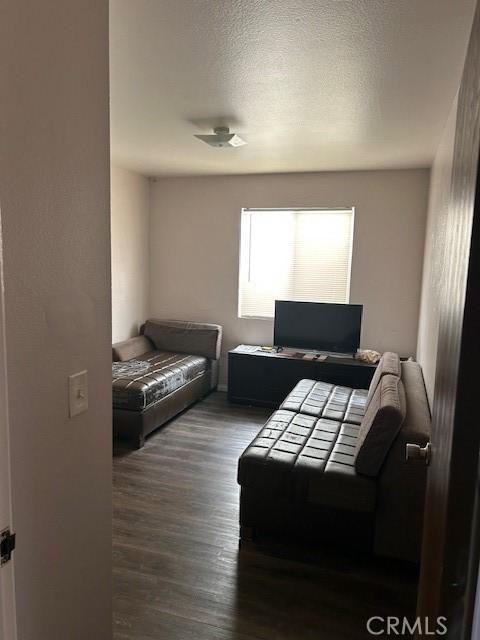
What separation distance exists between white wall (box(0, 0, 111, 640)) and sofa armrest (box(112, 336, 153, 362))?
308 cm

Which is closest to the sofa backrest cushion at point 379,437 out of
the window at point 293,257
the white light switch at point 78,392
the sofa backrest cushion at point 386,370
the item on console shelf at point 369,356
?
the sofa backrest cushion at point 386,370

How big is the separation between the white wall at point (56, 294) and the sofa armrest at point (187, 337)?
3607 mm

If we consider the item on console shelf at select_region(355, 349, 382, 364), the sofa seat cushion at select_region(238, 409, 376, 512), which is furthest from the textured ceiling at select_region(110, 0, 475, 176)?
the sofa seat cushion at select_region(238, 409, 376, 512)

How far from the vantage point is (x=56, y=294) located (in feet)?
3.75

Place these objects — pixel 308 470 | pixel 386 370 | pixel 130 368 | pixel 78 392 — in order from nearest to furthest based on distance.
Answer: pixel 78 392
pixel 308 470
pixel 386 370
pixel 130 368

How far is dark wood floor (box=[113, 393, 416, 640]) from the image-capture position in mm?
1887

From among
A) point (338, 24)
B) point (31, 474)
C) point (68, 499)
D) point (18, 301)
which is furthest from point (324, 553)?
point (338, 24)

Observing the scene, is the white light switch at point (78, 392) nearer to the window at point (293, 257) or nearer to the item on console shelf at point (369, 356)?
the item on console shelf at point (369, 356)

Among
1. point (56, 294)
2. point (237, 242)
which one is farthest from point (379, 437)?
point (237, 242)

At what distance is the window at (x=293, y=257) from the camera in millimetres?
4840

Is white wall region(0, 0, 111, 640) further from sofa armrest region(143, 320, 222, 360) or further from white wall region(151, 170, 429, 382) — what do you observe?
white wall region(151, 170, 429, 382)

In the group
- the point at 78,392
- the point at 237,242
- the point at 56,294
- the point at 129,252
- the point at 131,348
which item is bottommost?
the point at 131,348

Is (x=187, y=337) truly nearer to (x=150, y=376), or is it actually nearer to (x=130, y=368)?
(x=130, y=368)

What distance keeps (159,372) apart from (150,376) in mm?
173
